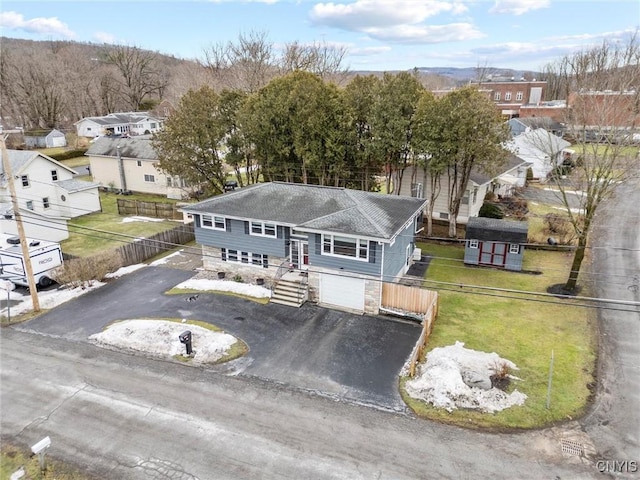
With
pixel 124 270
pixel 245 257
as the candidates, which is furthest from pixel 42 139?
pixel 245 257

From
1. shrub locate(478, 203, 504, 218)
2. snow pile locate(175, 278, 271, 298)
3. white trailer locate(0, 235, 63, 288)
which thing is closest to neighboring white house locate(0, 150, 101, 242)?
white trailer locate(0, 235, 63, 288)

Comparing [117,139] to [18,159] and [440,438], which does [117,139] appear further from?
[440,438]

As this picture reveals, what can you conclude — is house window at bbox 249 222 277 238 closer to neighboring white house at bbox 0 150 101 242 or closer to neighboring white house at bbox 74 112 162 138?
neighboring white house at bbox 0 150 101 242

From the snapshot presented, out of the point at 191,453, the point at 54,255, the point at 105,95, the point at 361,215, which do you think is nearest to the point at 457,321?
the point at 361,215

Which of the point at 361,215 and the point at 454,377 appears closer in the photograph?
the point at 454,377

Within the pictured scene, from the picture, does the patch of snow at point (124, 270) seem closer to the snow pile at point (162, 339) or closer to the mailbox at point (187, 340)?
the snow pile at point (162, 339)

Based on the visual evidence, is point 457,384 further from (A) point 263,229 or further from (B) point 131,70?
(B) point 131,70

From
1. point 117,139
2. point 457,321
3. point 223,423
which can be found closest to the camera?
point 223,423
